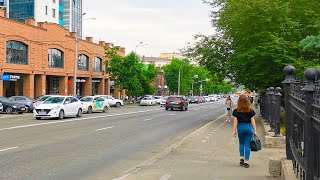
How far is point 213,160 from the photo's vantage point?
10688 mm

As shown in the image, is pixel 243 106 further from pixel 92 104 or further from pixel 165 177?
pixel 92 104

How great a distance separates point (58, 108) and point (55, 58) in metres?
28.5

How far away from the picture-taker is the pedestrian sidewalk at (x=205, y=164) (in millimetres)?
8492

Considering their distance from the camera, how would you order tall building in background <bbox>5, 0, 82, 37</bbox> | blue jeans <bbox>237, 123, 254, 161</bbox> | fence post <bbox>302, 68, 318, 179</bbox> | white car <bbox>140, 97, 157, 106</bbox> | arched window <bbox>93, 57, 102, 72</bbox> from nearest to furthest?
fence post <bbox>302, 68, 318, 179</bbox>, blue jeans <bbox>237, 123, 254, 161</bbox>, white car <bbox>140, 97, 157, 106</bbox>, arched window <bbox>93, 57, 102, 72</bbox>, tall building in background <bbox>5, 0, 82, 37</bbox>

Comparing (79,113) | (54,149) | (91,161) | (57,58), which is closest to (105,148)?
(54,149)

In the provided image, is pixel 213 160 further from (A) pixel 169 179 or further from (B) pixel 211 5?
(B) pixel 211 5

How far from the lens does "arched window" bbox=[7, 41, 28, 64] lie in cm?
4394

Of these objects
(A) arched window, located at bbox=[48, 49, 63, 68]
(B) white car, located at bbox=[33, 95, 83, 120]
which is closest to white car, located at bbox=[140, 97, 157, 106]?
(A) arched window, located at bbox=[48, 49, 63, 68]

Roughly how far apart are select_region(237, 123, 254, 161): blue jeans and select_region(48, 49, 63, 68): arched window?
45.2 meters

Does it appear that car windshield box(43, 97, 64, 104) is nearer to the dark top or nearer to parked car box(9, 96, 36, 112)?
parked car box(9, 96, 36, 112)

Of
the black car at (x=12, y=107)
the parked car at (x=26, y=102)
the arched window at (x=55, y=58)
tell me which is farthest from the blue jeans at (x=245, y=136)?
the arched window at (x=55, y=58)

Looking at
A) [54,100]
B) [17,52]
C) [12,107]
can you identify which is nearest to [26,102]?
[12,107]

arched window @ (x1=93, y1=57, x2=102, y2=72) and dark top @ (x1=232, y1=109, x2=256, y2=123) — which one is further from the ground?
arched window @ (x1=93, y1=57, x2=102, y2=72)

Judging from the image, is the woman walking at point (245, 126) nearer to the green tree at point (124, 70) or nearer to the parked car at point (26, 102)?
the parked car at point (26, 102)
